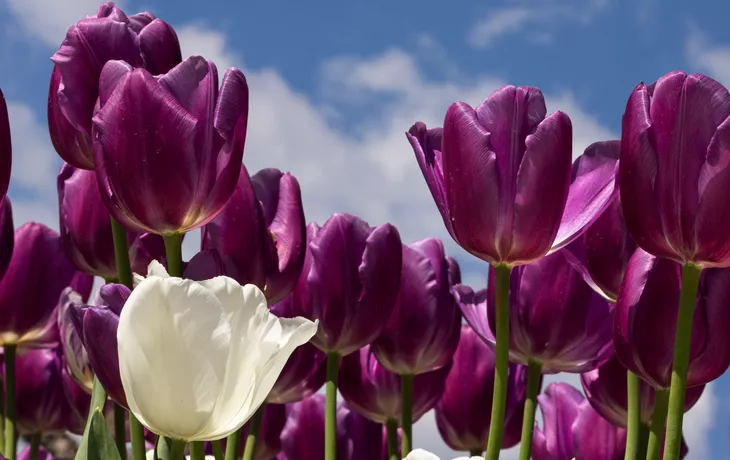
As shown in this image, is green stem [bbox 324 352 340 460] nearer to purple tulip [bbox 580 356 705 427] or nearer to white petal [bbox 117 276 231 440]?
purple tulip [bbox 580 356 705 427]

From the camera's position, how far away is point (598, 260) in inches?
43.6

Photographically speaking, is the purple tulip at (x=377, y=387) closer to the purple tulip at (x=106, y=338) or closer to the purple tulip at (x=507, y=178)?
the purple tulip at (x=507, y=178)

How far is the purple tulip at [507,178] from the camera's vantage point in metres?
0.95

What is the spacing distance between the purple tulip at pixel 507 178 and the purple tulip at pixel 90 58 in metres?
0.27

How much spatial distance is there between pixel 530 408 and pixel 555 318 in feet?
0.39

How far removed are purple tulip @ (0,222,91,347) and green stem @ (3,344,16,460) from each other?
19mm

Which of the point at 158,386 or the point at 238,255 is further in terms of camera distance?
the point at 238,255

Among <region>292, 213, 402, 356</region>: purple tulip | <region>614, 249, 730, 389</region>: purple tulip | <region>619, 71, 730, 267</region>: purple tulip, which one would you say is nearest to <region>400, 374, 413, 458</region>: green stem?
<region>292, 213, 402, 356</region>: purple tulip

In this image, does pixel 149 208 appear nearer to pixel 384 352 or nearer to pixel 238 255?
pixel 238 255

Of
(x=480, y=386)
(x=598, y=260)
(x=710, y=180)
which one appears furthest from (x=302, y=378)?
(x=710, y=180)

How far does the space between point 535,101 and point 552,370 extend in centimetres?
36

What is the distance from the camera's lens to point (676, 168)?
0.90 meters

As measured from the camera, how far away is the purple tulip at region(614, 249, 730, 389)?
0.98 meters

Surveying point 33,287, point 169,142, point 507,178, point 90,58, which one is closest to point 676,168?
point 507,178
